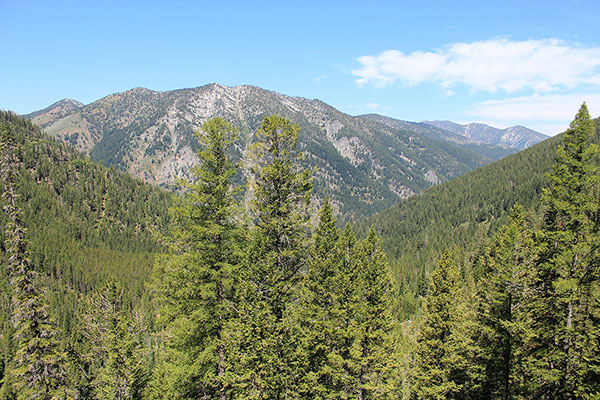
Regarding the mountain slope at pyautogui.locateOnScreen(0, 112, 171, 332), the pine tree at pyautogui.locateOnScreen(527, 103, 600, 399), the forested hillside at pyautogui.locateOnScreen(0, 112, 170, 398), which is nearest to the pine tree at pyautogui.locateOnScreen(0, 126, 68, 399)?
the pine tree at pyautogui.locateOnScreen(527, 103, 600, 399)

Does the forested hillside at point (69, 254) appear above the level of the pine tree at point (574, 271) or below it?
below

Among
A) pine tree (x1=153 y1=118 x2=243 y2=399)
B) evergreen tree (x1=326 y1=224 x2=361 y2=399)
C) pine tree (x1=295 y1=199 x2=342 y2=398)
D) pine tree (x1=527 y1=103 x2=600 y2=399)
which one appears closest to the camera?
pine tree (x1=153 y1=118 x2=243 y2=399)

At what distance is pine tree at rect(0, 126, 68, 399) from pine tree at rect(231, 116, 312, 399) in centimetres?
1471

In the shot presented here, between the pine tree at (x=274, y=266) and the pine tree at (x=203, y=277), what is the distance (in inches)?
45.4

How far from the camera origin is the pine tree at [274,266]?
15992 millimetres

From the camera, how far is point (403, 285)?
339 ft

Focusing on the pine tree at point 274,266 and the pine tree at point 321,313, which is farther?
the pine tree at point 321,313

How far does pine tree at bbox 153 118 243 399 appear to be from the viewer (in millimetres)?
15984

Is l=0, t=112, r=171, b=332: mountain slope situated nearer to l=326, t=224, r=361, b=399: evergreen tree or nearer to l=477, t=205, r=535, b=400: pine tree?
l=326, t=224, r=361, b=399: evergreen tree

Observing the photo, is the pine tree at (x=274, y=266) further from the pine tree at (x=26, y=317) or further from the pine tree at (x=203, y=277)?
the pine tree at (x=26, y=317)

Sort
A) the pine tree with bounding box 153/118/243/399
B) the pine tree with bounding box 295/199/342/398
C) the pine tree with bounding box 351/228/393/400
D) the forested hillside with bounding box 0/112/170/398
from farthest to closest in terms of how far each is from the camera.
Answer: the forested hillside with bounding box 0/112/170/398, the pine tree with bounding box 351/228/393/400, the pine tree with bounding box 295/199/342/398, the pine tree with bounding box 153/118/243/399

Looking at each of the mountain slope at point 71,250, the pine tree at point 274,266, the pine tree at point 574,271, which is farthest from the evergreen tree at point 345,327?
the mountain slope at point 71,250

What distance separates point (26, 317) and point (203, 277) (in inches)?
557

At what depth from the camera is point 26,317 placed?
21.4 meters
